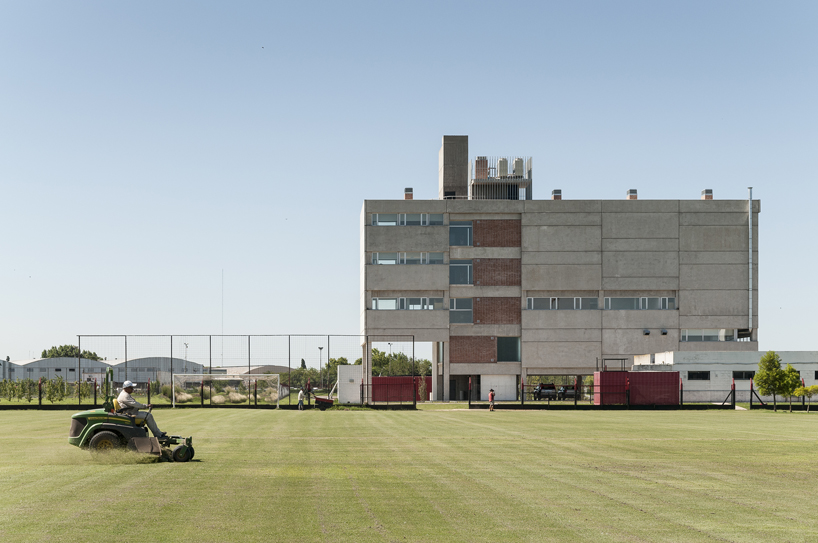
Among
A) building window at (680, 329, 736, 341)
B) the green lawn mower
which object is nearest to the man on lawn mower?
the green lawn mower

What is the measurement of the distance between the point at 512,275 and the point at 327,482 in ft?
252

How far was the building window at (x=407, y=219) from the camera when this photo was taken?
9256 cm

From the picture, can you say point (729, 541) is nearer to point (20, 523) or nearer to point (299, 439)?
point (20, 523)

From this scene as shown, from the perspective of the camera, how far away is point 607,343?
9238 centimetres

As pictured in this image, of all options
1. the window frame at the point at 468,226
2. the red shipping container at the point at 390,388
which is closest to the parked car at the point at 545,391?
the window frame at the point at 468,226

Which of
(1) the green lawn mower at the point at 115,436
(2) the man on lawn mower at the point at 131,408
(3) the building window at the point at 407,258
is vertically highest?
(3) the building window at the point at 407,258

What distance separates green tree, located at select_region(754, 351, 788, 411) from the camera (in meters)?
62.9

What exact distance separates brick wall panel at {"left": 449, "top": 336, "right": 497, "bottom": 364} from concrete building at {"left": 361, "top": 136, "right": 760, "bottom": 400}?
0.12 meters

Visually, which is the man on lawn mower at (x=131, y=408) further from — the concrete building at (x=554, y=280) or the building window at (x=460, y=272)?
the building window at (x=460, y=272)

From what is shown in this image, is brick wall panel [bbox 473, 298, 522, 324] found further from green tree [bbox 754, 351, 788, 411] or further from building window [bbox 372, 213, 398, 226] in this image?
green tree [bbox 754, 351, 788, 411]

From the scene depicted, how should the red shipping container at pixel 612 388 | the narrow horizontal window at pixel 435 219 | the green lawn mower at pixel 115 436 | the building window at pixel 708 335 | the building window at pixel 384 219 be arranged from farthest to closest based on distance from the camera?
the building window at pixel 708 335
the narrow horizontal window at pixel 435 219
the building window at pixel 384 219
the red shipping container at pixel 612 388
the green lawn mower at pixel 115 436

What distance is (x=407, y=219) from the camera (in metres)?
92.8

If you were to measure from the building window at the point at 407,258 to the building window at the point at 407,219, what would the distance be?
329cm

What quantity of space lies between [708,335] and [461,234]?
29.1 m
